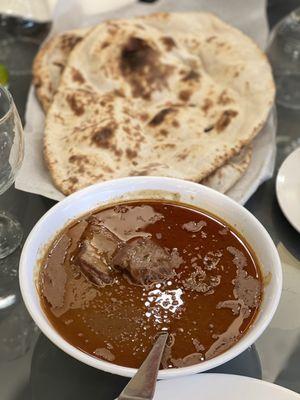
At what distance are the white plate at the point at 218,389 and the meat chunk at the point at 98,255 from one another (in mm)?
196

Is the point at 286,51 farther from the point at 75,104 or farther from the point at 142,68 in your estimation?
the point at 75,104

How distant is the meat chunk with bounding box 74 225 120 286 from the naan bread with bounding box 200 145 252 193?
36cm

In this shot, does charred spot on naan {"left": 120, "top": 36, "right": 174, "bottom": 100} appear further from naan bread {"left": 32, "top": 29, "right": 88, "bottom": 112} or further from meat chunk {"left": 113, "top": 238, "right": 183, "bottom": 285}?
meat chunk {"left": 113, "top": 238, "right": 183, "bottom": 285}

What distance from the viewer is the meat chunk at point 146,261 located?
104 centimetres

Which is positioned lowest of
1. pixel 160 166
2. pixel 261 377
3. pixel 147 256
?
pixel 261 377

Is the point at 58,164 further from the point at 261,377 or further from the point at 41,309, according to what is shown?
the point at 261,377

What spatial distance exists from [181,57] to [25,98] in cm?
44

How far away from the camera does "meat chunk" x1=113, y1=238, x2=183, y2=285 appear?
1042 mm

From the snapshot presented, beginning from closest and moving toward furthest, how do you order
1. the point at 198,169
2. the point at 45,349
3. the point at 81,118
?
the point at 45,349
the point at 198,169
the point at 81,118

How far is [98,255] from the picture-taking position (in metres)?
1.08

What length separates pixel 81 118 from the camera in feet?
5.08

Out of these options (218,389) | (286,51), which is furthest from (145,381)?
(286,51)

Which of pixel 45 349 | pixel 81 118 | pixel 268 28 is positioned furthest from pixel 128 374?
pixel 268 28

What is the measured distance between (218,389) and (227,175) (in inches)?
22.2
